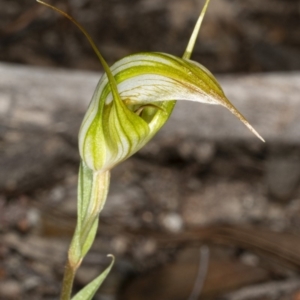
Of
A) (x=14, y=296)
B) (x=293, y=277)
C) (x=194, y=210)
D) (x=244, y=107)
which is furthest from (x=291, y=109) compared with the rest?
(x=14, y=296)

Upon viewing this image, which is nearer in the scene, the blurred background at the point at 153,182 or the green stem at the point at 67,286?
the green stem at the point at 67,286

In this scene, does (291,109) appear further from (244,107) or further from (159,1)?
(159,1)

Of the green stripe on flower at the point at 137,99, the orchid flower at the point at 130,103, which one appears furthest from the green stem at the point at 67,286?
the green stripe on flower at the point at 137,99

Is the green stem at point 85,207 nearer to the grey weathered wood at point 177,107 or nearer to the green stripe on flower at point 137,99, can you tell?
the green stripe on flower at point 137,99

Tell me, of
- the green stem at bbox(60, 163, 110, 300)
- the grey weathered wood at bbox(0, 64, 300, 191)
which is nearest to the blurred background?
the grey weathered wood at bbox(0, 64, 300, 191)

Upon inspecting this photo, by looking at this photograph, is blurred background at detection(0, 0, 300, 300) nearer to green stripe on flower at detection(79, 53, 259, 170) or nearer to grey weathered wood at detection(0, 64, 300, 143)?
grey weathered wood at detection(0, 64, 300, 143)

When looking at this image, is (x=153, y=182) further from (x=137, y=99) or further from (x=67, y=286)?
(x=137, y=99)
